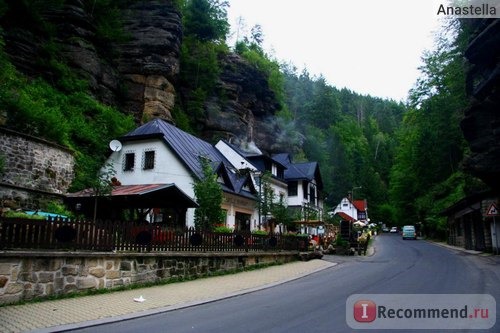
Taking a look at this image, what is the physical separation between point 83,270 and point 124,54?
30722mm

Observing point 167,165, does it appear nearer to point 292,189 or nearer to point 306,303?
point 306,303

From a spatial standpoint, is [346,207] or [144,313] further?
[346,207]

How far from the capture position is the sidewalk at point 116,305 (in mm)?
7117

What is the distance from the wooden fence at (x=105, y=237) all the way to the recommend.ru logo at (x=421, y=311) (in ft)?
21.4

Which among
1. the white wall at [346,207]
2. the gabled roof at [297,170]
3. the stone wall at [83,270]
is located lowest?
the stone wall at [83,270]

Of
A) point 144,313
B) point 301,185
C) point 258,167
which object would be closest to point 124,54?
point 258,167

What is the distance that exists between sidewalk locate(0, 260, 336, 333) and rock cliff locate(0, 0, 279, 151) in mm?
22653

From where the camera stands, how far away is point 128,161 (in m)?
27.9

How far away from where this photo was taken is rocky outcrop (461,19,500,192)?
56.0 feet

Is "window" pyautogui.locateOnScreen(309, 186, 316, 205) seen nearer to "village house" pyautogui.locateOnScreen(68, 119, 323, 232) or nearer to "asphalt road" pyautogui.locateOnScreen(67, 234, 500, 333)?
"village house" pyautogui.locateOnScreen(68, 119, 323, 232)

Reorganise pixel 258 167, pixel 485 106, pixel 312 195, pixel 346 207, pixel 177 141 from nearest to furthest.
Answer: pixel 485 106, pixel 177 141, pixel 258 167, pixel 312 195, pixel 346 207

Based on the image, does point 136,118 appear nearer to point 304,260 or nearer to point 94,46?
point 94,46

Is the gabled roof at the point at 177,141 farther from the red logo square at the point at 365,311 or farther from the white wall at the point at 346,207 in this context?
the white wall at the point at 346,207

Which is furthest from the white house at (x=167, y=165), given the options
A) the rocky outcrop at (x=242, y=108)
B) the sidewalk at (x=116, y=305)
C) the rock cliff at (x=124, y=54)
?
the rocky outcrop at (x=242, y=108)
